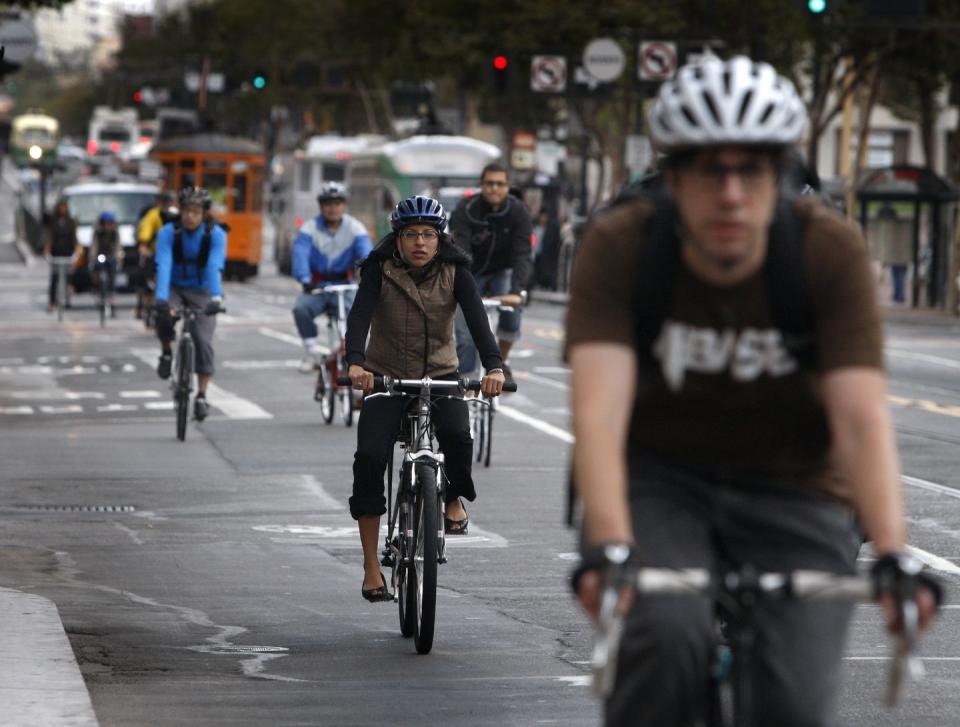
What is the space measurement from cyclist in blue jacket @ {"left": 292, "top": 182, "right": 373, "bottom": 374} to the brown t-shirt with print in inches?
537

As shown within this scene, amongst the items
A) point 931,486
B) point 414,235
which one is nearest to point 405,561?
point 414,235

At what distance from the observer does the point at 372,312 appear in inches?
375

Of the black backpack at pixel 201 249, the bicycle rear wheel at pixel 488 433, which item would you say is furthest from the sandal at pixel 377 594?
the black backpack at pixel 201 249

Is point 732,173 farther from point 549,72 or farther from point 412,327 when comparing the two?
point 549,72

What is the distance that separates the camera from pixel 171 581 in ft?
34.2

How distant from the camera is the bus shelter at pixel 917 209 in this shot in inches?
1604

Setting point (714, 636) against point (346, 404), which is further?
point (346, 404)

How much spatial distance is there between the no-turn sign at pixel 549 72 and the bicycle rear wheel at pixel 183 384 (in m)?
27.3

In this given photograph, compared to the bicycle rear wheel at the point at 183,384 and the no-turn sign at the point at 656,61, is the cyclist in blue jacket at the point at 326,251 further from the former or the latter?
the no-turn sign at the point at 656,61

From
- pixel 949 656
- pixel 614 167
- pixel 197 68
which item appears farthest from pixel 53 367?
pixel 197 68

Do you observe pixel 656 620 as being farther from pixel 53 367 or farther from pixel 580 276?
pixel 53 367

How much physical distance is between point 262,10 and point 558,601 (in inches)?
2684

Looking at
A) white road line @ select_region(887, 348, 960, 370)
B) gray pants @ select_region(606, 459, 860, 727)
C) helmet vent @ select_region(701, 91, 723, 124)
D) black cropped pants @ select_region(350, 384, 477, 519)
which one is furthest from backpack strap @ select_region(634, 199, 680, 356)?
white road line @ select_region(887, 348, 960, 370)

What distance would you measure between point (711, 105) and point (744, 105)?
0.06 meters
